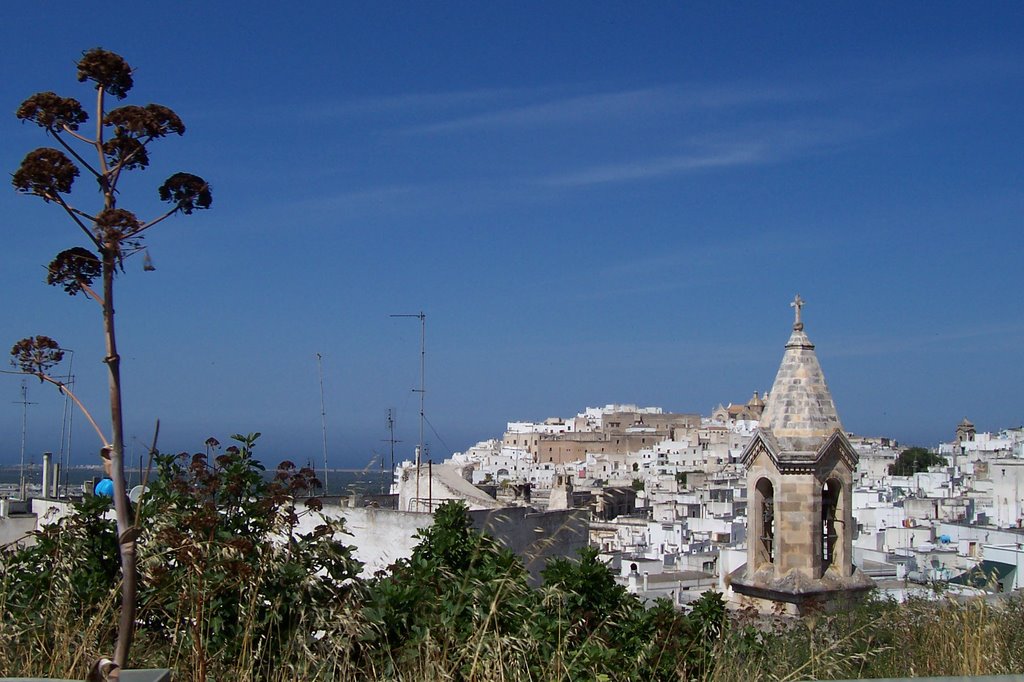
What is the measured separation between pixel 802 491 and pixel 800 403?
92cm

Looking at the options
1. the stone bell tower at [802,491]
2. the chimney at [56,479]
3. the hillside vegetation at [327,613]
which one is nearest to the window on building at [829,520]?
the stone bell tower at [802,491]

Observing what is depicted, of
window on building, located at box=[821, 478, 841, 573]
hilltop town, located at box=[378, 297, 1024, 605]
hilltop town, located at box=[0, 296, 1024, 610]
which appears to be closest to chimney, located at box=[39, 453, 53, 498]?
hilltop town, located at box=[0, 296, 1024, 610]

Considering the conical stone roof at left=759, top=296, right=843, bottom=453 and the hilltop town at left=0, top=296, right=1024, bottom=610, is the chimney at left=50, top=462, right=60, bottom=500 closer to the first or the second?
the hilltop town at left=0, top=296, right=1024, bottom=610

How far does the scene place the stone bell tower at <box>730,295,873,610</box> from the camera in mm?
10984

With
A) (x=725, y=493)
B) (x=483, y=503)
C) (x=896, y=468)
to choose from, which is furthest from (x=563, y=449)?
(x=483, y=503)

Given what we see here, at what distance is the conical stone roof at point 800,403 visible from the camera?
438 inches

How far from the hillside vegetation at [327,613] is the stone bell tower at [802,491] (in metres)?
6.18

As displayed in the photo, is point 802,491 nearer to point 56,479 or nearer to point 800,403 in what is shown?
point 800,403

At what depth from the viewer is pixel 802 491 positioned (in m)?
11.1

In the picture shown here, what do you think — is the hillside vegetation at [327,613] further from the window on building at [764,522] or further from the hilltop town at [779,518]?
the window on building at [764,522]

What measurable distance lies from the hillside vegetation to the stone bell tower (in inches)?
243

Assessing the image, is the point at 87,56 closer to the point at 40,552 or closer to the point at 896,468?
the point at 40,552

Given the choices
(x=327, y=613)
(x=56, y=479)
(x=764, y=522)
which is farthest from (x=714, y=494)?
(x=327, y=613)

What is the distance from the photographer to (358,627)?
380 cm
